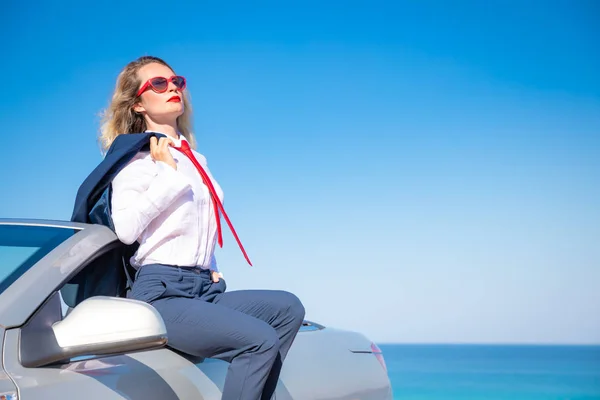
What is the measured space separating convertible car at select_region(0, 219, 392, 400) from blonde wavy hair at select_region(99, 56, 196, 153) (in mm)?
814

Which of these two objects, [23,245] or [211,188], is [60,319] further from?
[211,188]

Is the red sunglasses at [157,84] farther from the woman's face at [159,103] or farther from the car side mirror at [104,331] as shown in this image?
the car side mirror at [104,331]

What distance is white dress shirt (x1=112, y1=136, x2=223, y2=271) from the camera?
220cm

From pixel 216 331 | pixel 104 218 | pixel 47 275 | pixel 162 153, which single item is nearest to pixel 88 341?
pixel 47 275

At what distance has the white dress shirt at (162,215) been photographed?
7.20 feet

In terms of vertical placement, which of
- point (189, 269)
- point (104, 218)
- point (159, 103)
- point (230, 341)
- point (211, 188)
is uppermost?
point (159, 103)

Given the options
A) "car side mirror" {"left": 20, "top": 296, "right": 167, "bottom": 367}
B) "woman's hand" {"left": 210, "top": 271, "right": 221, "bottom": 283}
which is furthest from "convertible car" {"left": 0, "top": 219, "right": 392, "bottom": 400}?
"woman's hand" {"left": 210, "top": 271, "right": 221, "bottom": 283}

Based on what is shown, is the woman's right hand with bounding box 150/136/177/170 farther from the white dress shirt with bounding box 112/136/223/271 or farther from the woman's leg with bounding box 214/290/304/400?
the woman's leg with bounding box 214/290/304/400

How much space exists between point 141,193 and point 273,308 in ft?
2.14

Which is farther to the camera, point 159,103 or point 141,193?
point 159,103

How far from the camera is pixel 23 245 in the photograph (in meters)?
2.00

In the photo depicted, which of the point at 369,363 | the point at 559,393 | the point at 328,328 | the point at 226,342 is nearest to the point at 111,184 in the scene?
the point at 226,342

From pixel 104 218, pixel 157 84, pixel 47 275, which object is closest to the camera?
pixel 47 275

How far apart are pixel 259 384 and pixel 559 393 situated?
126 feet
